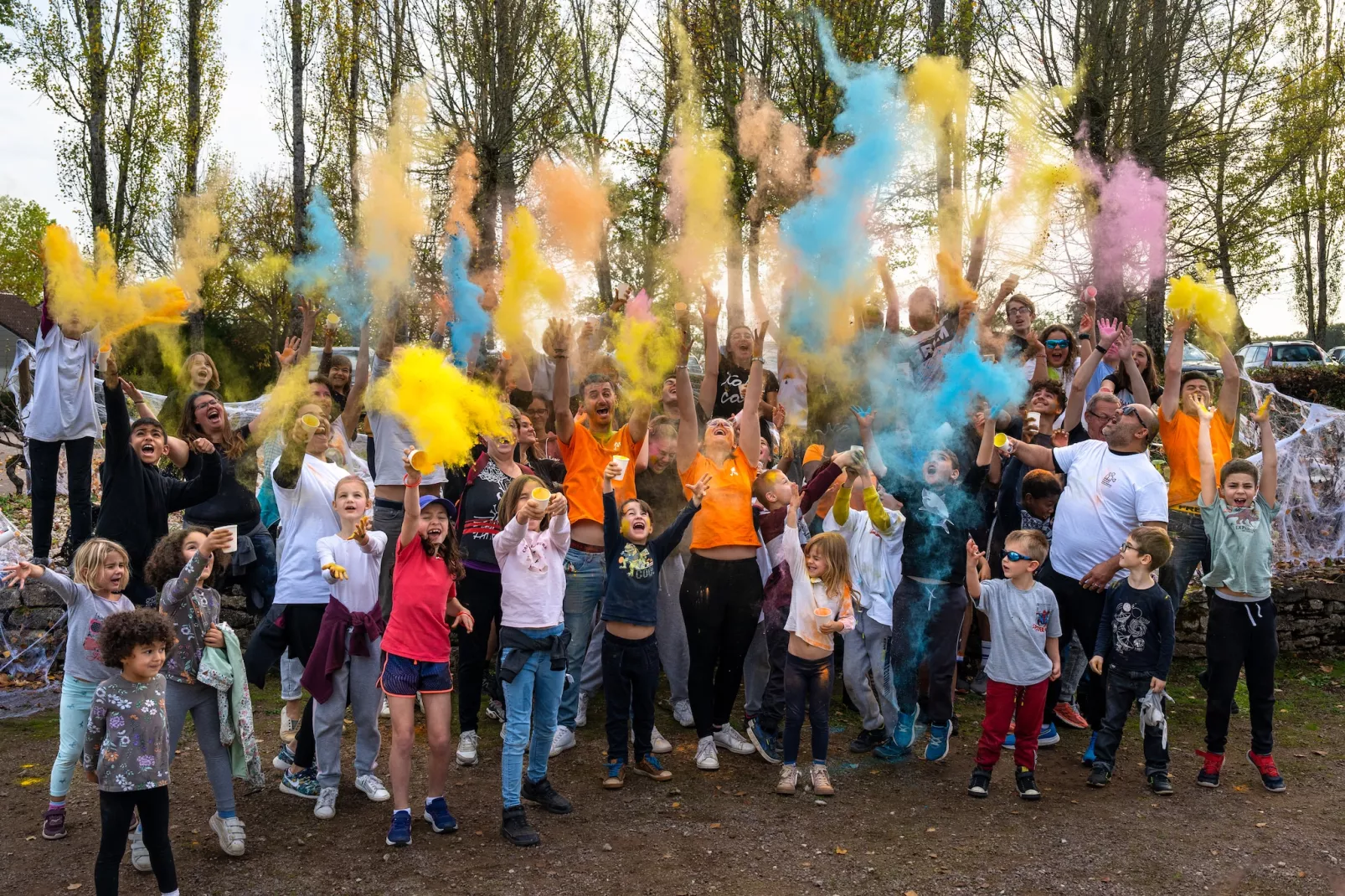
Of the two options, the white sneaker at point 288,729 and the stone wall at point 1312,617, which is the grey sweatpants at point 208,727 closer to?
the white sneaker at point 288,729

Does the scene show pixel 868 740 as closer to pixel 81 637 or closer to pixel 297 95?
pixel 81 637

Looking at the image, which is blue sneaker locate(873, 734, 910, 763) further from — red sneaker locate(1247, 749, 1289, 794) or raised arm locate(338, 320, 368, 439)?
raised arm locate(338, 320, 368, 439)

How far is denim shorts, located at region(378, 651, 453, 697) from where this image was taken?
4.60 metres

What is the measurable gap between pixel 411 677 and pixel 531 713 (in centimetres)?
65

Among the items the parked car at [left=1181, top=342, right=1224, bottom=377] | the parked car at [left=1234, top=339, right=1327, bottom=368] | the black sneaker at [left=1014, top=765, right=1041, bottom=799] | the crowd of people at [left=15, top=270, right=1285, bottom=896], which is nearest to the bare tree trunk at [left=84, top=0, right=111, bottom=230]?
the crowd of people at [left=15, top=270, right=1285, bottom=896]

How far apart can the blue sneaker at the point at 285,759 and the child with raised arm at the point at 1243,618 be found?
4.92 m

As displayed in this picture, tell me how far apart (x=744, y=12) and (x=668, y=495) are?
7690 mm

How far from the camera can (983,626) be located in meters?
7.15

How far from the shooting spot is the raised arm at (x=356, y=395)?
6625 millimetres

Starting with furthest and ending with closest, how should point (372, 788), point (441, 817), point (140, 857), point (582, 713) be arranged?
point (582, 713) → point (372, 788) → point (441, 817) → point (140, 857)

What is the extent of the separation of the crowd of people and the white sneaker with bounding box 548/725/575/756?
0.06ft

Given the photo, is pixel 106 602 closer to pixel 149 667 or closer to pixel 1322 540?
pixel 149 667

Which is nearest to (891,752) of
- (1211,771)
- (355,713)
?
(1211,771)

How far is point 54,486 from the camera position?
6.76m
